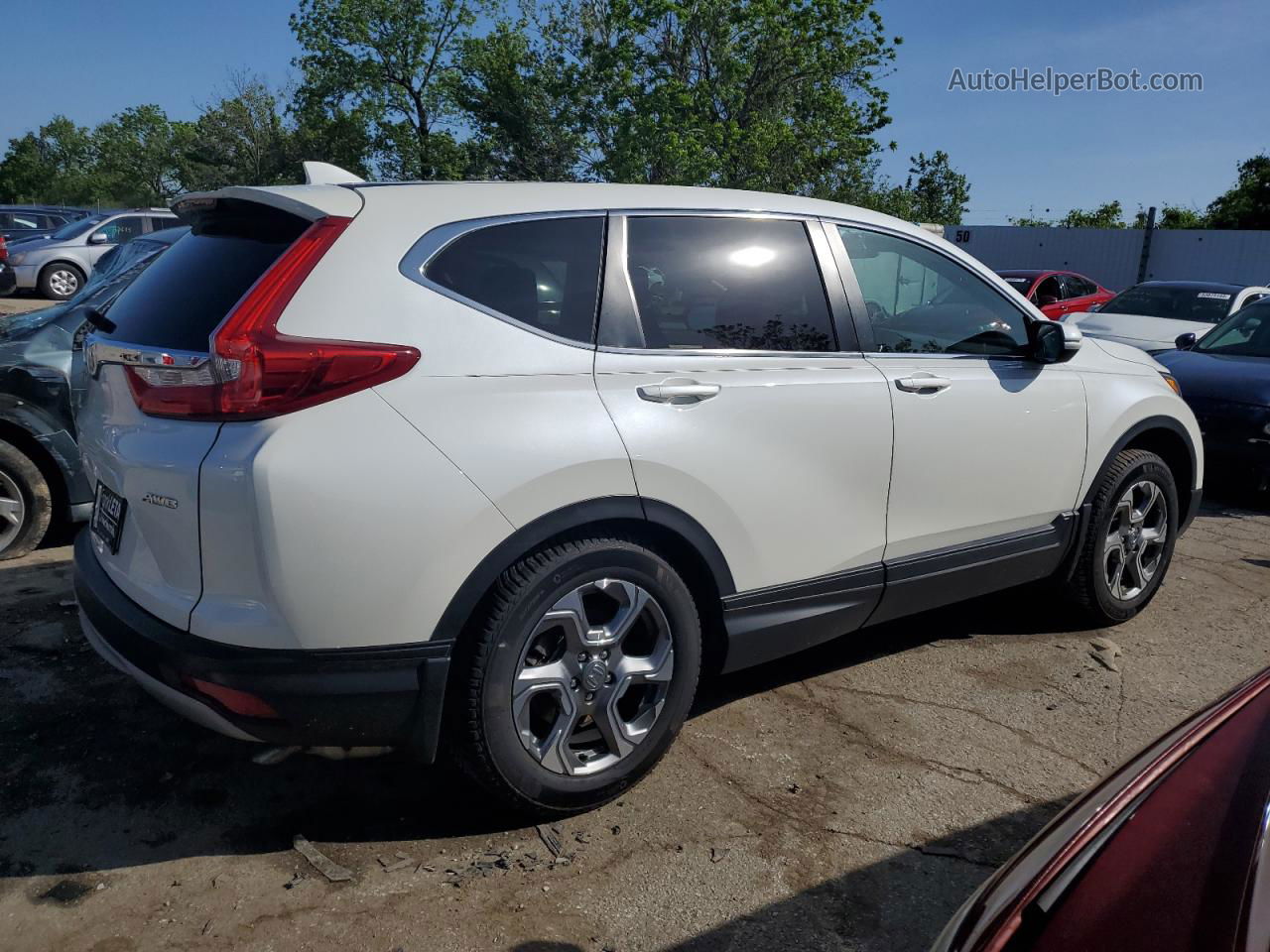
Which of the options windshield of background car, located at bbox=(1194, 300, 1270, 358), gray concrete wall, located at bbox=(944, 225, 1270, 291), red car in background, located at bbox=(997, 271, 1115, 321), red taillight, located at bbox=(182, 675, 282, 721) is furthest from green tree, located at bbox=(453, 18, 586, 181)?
red taillight, located at bbox=(182, 675, 282, 721)

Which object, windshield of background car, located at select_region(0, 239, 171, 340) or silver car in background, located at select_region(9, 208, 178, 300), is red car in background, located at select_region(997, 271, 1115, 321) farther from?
silver car in background, located at select_region(9, 208, 178, 300)

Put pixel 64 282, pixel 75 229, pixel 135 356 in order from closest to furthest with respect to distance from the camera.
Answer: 1. pixel 135 356
2. pixel 64 282
3. pixel 75 229

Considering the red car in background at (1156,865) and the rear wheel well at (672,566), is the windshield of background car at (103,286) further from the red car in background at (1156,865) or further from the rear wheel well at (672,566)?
the red car in background at (1156,865)

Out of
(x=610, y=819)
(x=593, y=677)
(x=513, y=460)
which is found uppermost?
(x=513, y=460)

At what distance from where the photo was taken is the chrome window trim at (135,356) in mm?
2492

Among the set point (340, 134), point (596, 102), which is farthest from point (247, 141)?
point (596, 102)

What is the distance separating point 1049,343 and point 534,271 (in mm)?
2236

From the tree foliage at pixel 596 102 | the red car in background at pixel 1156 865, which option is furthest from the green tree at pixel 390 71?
the red car in background at pixel 1156 865

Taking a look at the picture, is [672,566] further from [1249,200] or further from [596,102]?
[1249,200]

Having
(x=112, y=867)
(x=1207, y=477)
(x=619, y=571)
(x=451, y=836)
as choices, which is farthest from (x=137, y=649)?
(x=1207, y=477)

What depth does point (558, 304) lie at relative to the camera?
113 inches

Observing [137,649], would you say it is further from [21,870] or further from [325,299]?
[325,299]

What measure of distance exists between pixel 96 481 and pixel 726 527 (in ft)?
6.10

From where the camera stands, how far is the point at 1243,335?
8227 millimetres
